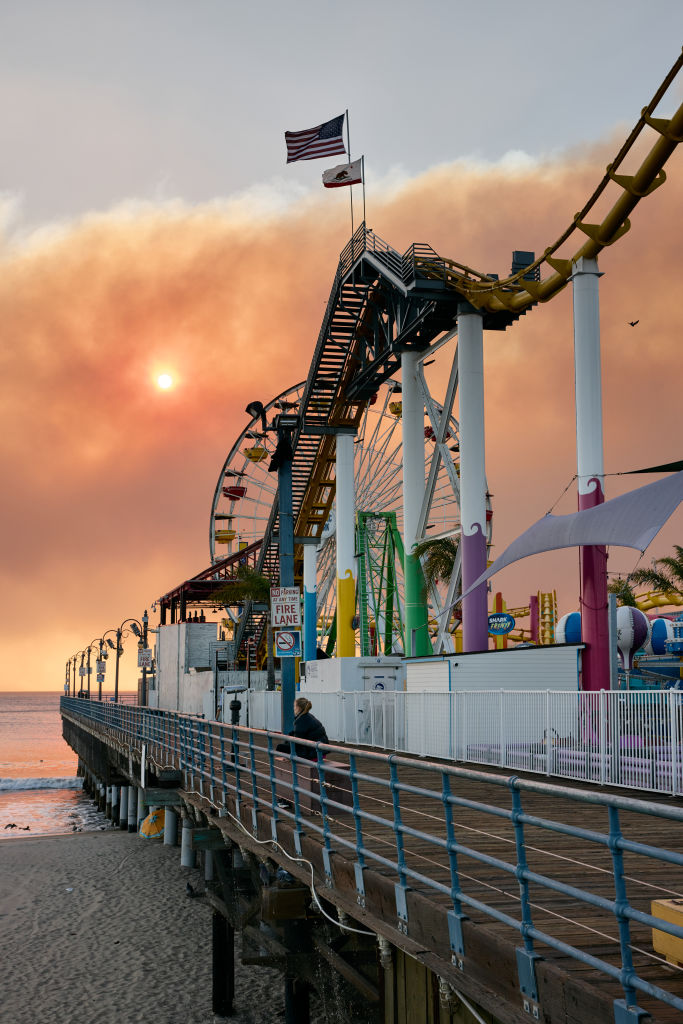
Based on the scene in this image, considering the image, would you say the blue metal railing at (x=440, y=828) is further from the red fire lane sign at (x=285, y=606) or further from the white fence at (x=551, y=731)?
the red fire lane sign at (x=285, y=606)

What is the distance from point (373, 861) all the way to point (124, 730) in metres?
25.5

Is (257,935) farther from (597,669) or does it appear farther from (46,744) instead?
(46,744)

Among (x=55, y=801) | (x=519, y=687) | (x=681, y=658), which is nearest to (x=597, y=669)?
(x=519, y=687)

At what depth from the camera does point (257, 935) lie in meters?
13.0

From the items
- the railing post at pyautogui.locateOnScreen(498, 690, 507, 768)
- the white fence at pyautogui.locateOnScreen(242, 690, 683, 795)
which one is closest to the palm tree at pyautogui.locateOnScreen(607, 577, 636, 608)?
the white fence at pyautogui.locateOnScreen(242, 690, 683, 795)

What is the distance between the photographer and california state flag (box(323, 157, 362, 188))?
35.0 m

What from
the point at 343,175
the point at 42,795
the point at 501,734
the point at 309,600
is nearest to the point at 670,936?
the point at 501,734

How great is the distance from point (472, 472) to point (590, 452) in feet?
20.1

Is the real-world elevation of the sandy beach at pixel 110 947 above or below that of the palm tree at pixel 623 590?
below

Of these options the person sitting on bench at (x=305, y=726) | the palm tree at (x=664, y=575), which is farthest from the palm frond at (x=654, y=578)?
the person sitting on bench at (x=305, y=726)

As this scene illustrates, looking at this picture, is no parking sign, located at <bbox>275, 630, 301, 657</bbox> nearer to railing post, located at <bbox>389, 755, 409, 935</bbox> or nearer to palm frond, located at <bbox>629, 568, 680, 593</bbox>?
railing post, located at <bbox>389, 755, 409, 935</bbox>

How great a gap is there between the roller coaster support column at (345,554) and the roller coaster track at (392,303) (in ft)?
7.85

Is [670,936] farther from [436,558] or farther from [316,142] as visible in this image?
[316,142]

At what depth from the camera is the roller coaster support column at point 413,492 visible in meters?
33.8
